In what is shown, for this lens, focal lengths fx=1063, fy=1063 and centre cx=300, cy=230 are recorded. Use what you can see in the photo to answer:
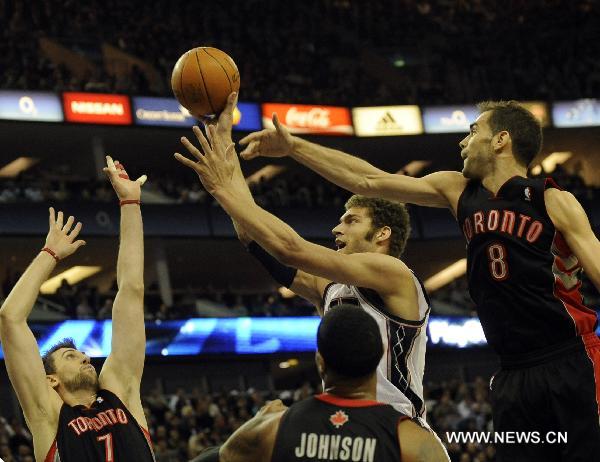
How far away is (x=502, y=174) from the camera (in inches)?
198

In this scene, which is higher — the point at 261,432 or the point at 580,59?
the point at 580,59

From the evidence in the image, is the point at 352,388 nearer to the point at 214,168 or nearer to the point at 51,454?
the point at 214,168

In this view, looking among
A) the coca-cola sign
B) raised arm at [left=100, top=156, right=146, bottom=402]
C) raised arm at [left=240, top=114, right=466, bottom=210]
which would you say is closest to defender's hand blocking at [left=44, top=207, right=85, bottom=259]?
raised arm at [left=100, top=156, right=146, bottom=402]

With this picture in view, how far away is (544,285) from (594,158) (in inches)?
1252

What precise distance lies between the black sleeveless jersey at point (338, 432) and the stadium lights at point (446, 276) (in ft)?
98.6

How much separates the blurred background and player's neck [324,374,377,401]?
14.9 meters

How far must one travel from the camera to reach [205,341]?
2498 cm

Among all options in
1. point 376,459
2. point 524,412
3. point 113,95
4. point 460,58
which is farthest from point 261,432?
point 460,58

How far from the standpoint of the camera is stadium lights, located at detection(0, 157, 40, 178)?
29.7 metres

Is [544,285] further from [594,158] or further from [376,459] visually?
[594,158]

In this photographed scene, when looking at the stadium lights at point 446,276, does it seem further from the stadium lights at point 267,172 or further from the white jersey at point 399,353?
the white jersey at point 399,353

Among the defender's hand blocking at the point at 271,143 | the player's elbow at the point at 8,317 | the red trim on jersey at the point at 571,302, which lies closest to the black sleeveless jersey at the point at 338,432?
the red trim on jersey at the point at 571,302

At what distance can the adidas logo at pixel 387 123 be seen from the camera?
1236 inches

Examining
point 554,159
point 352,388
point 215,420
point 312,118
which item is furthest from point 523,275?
point 554,159
